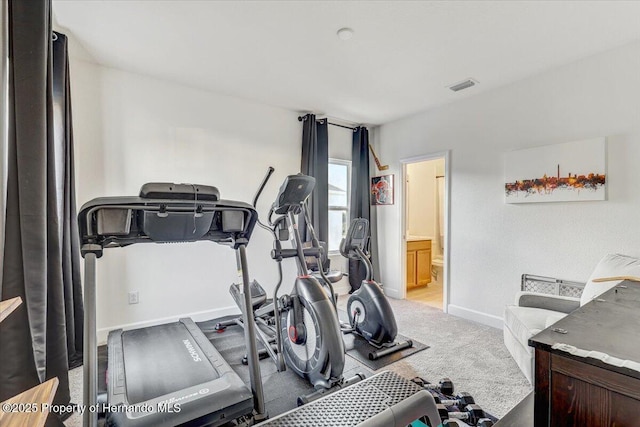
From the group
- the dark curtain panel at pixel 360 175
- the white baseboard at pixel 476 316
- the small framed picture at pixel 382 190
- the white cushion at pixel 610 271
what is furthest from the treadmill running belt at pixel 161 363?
the small framed picture at pixel 382 190

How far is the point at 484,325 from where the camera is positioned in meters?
3.29

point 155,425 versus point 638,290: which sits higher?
point 638,290

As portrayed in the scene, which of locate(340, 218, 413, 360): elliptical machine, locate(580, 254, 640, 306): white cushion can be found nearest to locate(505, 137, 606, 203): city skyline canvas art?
locate(580, 254, 640, 306): white cushion

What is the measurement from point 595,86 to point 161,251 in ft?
14.1

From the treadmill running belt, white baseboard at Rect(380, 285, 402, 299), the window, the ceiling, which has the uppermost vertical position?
the ceiling

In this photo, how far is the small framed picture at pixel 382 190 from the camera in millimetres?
4473

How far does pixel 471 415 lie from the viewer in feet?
5.65

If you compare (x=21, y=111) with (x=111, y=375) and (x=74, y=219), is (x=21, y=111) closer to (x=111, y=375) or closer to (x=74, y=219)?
(x=74, y=219)

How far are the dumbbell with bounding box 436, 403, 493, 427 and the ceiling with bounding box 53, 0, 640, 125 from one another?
2.49m

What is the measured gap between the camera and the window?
15.1 feet

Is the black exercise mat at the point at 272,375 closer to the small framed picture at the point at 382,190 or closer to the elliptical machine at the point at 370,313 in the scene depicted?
the elliptical machine at the point at 370,313

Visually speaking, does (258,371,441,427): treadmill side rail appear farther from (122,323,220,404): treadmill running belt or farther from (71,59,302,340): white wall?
→ (71,59,302,340): white wall

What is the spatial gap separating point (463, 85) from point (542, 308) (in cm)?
225

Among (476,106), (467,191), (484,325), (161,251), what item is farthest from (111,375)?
(476,106)
